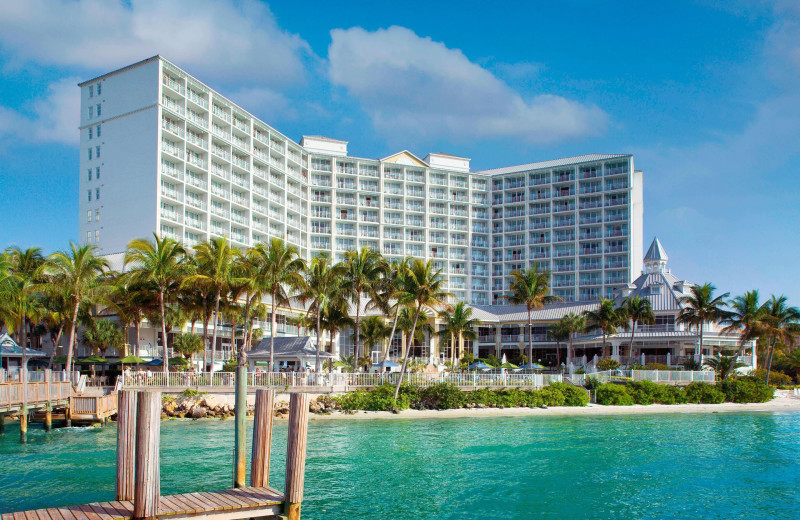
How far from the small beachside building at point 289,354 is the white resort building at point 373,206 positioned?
1004cm

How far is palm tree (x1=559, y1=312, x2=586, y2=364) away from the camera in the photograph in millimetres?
71750

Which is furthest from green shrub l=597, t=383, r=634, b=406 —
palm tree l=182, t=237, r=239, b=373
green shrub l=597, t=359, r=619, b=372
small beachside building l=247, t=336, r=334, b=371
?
palm tree l=182, t=237, r=239, b=373

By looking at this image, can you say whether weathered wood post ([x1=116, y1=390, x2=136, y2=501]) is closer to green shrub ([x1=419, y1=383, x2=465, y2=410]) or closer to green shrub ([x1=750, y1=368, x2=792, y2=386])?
green shrub ([x1=419, y1=383, x2=465, y2=410])

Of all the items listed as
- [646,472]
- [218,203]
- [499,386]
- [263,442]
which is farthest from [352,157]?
[263,442]

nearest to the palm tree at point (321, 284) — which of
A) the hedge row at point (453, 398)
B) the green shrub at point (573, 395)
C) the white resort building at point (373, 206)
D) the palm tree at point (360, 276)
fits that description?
the palm tree at point (360, 276)

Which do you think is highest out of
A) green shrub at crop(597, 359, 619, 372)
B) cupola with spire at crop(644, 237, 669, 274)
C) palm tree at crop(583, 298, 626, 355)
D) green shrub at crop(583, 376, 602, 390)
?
cupola with spire at crop(644, 237, 669, 274)

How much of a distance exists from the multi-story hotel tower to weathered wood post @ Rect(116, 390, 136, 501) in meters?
64.4

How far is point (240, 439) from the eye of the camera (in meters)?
15.2

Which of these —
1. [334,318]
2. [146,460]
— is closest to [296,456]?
[146,460]

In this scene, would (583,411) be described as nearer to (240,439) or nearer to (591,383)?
(591,383)

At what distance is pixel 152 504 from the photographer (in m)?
12.1

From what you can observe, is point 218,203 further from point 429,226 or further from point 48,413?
point 48,413

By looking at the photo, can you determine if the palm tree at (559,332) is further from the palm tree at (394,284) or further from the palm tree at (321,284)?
the palm tree at (321,284)

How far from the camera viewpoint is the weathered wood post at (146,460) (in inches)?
475
